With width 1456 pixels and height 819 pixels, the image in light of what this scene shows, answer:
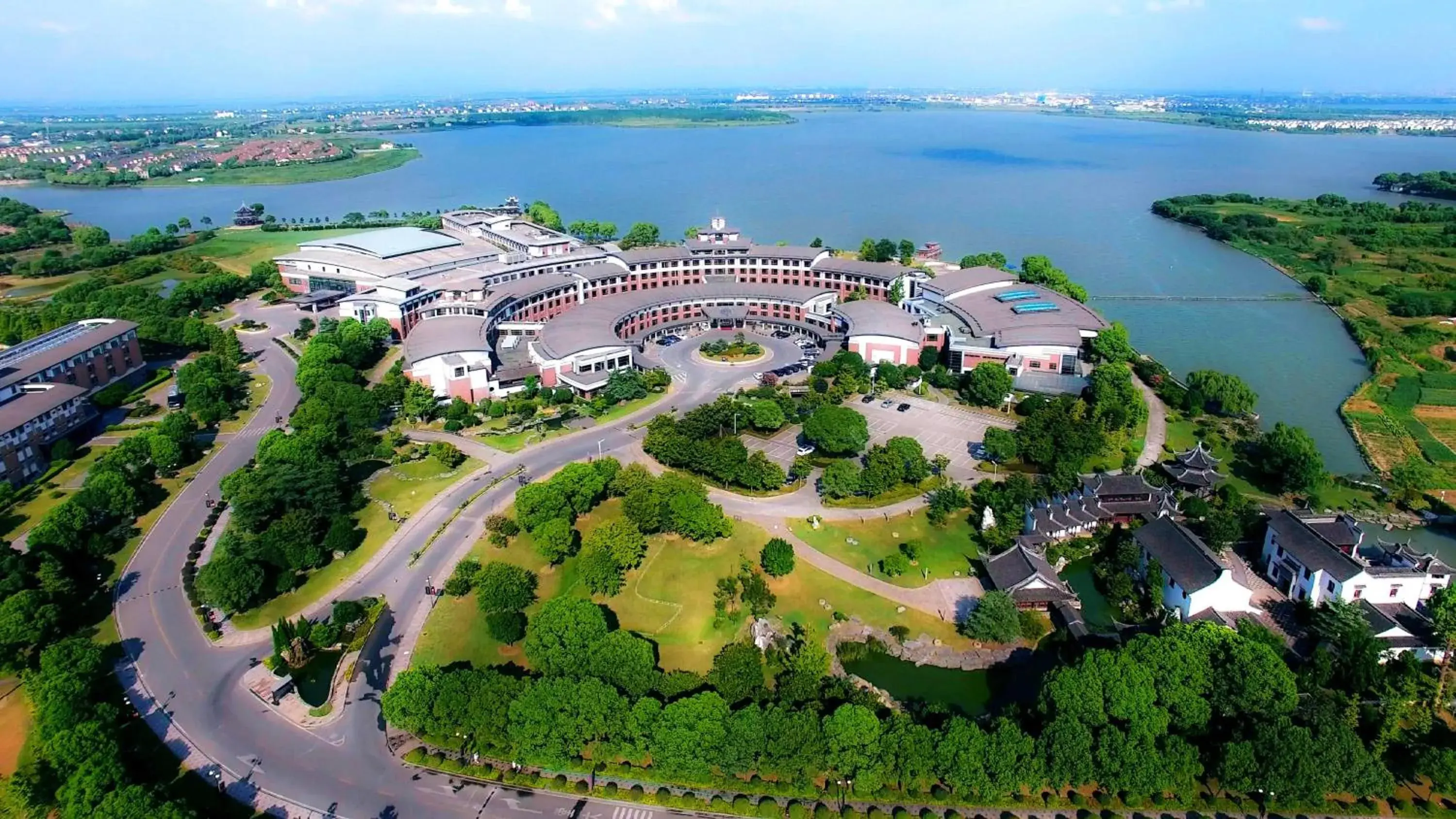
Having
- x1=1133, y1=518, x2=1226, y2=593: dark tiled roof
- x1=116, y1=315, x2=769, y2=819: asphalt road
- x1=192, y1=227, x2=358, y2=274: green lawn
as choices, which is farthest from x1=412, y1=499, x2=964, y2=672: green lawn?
x1=192, y1=227, x2=358, y2=274: green lawn

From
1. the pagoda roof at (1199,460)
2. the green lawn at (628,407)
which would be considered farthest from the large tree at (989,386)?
the green lawn at (628,407)

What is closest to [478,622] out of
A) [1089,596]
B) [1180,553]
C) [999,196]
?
[1089,596]

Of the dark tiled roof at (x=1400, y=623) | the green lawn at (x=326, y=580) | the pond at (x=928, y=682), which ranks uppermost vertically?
the dark tiled roof at (x=1400, y=623)

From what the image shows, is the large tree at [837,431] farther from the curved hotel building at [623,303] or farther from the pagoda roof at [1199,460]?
the pagoda roof at [1199,460]

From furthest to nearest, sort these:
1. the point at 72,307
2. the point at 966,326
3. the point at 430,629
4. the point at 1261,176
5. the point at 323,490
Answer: the point at 1261,176 → the point at 72,307 → the point at 966,326 → the point at 323,490 → the point at 430,629

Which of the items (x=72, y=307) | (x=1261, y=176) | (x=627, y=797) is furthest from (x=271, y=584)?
(x=1261, y=176)

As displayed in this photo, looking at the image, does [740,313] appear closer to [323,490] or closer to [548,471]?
[548,471]
